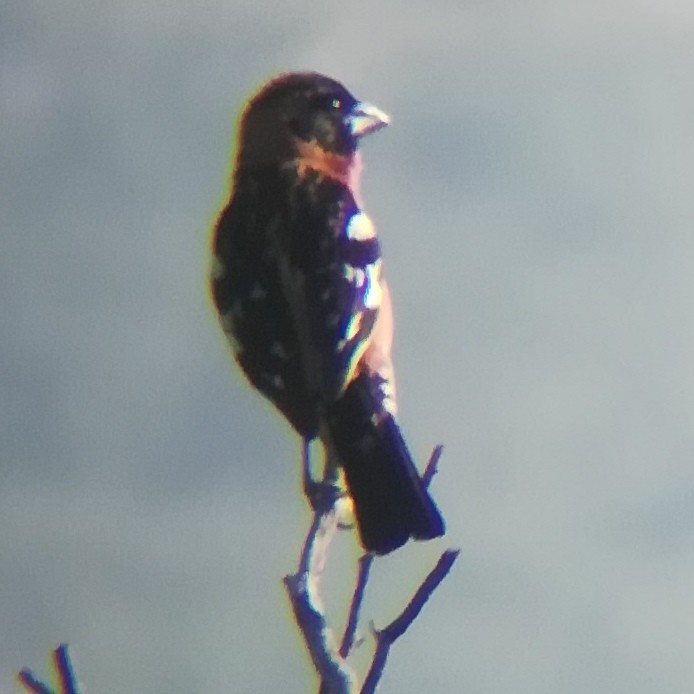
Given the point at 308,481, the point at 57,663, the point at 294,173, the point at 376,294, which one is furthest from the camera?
the point at 294,173

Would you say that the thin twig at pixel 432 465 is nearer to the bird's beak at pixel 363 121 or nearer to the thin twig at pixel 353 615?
the thin twig at pixel 353 615

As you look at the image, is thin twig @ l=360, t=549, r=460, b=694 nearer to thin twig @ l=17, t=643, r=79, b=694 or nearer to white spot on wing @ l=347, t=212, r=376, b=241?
thin twig @ l=17, t=643, r=79, b=694

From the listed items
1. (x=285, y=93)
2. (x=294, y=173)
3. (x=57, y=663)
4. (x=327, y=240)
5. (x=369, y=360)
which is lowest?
(x=57, y=663)

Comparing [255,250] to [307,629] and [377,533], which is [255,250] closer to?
[377,533]

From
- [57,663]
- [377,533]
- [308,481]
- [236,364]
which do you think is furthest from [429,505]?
[57,663]

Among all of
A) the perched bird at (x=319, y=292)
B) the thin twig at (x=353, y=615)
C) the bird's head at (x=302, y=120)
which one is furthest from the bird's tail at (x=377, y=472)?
the bird's head at (x=302, y=120)

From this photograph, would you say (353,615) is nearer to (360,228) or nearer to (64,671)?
(64,671)

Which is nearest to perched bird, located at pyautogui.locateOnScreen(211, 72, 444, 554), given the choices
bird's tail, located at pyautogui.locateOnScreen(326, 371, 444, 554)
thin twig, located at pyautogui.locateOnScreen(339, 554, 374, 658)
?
bird's tail, located at pyautogui.locateOnScreen(326, 371, 444, 554)

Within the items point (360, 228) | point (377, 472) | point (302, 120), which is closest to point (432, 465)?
point (377, 472)
